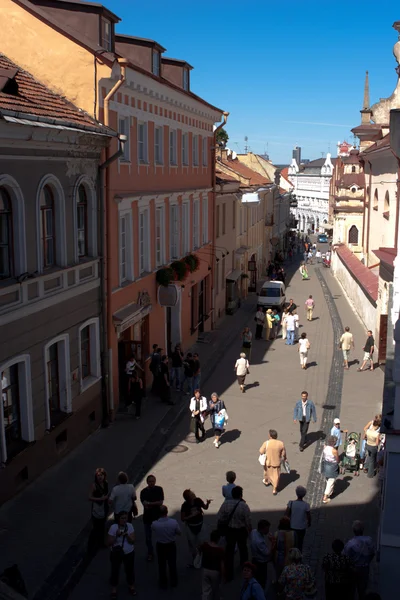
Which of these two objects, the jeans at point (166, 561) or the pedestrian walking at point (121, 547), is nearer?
the pedestrian walking at point (121, 547)

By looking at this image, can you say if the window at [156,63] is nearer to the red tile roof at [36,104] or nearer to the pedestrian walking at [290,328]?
the red tile roof at [36,104]

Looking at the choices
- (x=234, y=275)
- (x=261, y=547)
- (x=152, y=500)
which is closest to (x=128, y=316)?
(x=152, y=500)

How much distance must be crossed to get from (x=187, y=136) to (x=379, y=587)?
59.6ft

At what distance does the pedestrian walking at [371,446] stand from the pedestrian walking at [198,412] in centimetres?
371

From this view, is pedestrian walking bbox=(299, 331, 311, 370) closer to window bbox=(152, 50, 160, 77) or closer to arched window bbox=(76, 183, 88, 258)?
window bbox=(152, 50, 160, 77)

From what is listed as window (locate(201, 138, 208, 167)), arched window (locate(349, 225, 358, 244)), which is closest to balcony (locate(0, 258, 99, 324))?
window (locate(201, 138, 208, 167))

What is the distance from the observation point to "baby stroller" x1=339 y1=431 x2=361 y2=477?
14.1m

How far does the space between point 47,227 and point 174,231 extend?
9777 millimetres

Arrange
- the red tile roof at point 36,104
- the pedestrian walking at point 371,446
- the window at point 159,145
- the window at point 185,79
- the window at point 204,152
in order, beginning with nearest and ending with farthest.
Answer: the red tile roof at point 36,104
the pedestrian walking at point 371,446
the window at point 159,145
the window at point 185,79
the window at point 204,152

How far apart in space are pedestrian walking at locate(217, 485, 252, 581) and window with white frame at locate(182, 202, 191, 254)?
15135mm

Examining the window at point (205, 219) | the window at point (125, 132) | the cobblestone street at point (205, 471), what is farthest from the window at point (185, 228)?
the window at point (125, 132)

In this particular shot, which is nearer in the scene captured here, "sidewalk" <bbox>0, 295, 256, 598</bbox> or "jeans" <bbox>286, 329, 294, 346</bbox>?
"sidewalk" <bbox>0, 295, 256, 598</bbox>

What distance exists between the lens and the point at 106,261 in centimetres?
1639

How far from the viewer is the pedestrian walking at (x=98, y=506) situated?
10438mm
